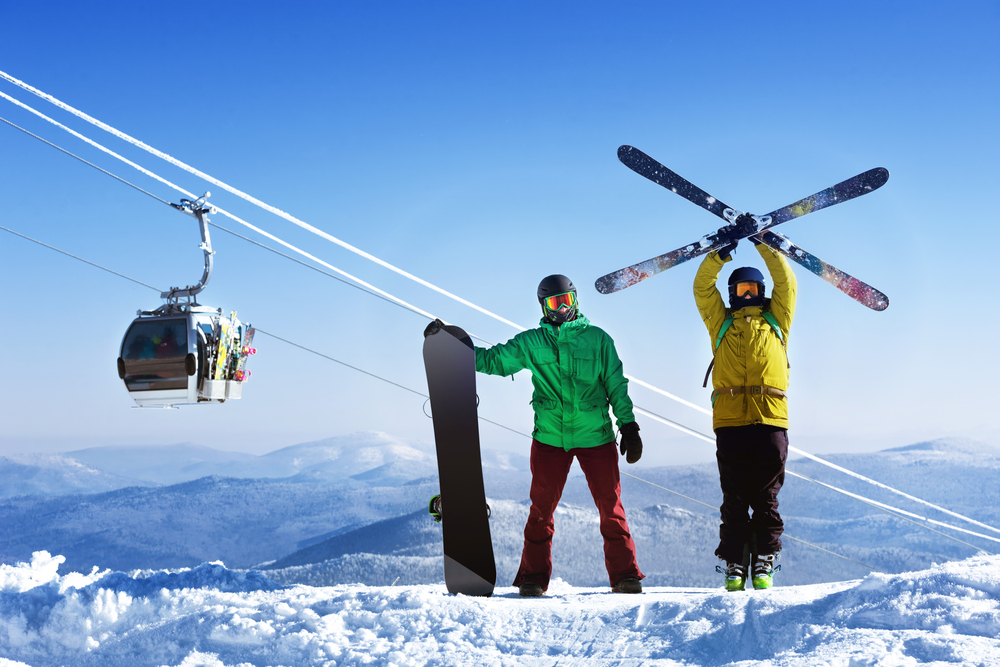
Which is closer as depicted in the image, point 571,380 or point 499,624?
point 499,624

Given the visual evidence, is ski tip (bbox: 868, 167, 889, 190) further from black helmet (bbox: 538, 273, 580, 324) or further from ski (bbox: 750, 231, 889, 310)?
black helmet (bbox: 538, 273, 580, 324)

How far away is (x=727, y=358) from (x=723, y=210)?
121 cm

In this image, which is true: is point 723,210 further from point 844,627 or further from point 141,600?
point 141,600

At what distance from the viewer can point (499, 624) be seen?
4422 millimetres

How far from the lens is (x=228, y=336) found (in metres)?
8.54

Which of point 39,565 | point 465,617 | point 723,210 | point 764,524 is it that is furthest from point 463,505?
point 39,565

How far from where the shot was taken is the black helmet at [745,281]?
217 inches

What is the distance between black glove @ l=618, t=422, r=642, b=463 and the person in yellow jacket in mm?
582

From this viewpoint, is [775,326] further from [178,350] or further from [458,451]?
[178,350]

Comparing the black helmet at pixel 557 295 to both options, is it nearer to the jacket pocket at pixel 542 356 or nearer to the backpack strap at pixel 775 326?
the jacket pocket at pixel 542 356

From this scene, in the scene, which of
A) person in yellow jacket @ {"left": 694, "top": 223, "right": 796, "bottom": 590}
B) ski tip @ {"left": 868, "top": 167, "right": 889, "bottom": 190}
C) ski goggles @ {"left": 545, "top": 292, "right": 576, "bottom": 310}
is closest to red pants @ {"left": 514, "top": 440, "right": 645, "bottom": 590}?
person in yellow jacket @ {"left": 694, "top": 223, "right": 796, "bottom": 590}

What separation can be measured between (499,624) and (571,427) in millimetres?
1628

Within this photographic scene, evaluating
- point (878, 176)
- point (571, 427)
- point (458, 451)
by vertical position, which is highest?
point (878, 176)

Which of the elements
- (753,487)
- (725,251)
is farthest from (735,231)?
(753,487)
